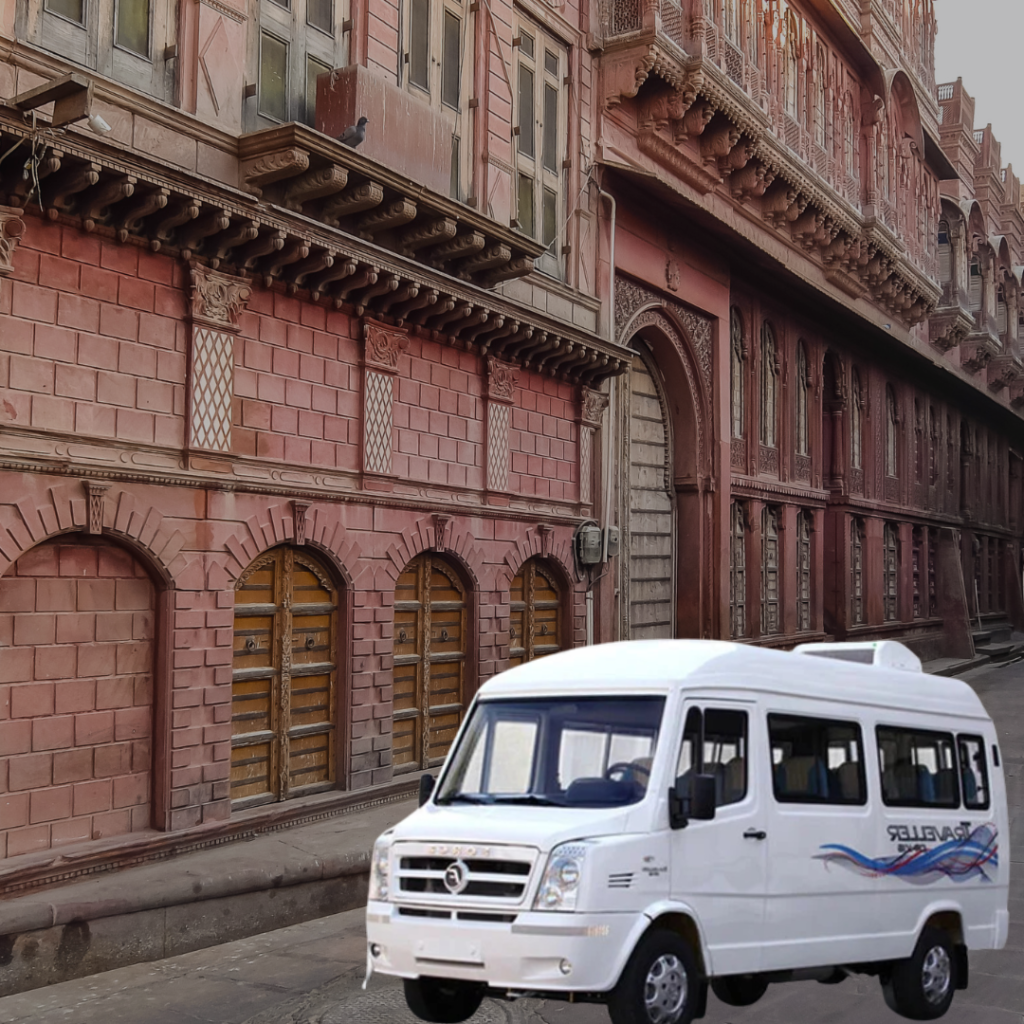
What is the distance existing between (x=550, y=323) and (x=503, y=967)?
11.7 meters

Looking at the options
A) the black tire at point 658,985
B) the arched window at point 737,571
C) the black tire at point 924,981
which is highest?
the arched window at point 737,571

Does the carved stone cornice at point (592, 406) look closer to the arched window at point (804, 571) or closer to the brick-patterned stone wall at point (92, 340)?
the brick-patterned stone wall at point (92, 340)

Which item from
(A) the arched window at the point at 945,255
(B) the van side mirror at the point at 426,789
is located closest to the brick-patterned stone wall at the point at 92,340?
(B) the van side mirror at the point at 426,789

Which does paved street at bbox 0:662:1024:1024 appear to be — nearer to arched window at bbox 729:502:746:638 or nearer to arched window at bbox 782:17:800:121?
arched window at bbox 729:502:746:638

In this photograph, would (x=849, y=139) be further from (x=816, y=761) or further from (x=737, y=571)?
(x=816, y=761)

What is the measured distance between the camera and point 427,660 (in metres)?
15.6

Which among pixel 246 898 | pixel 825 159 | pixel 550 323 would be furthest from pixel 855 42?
pixel 246 898

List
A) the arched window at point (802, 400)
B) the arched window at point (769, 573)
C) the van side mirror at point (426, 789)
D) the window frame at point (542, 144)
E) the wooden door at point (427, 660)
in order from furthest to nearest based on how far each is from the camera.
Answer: the arched window at point (802, 400) → the arched window at point (769, 573) → the window frame at point (542, 144) → the wooden door at point (427, 660) → the van side mirror at point (426, 789)

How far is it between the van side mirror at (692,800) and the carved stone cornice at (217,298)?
7.14 metres

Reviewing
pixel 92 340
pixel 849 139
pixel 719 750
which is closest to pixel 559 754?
pixel 719 750

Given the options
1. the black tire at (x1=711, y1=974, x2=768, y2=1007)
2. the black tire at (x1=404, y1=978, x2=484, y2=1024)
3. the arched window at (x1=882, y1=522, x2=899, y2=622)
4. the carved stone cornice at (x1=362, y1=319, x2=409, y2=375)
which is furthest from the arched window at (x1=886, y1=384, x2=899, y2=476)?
the black tire at (x1=404, y1=978, x2=484, y2=1024)

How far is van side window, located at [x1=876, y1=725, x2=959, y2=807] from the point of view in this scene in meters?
8.27

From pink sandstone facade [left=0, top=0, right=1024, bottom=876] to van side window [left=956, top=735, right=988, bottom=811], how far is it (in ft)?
21.7

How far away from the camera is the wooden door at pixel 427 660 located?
1518 cm
